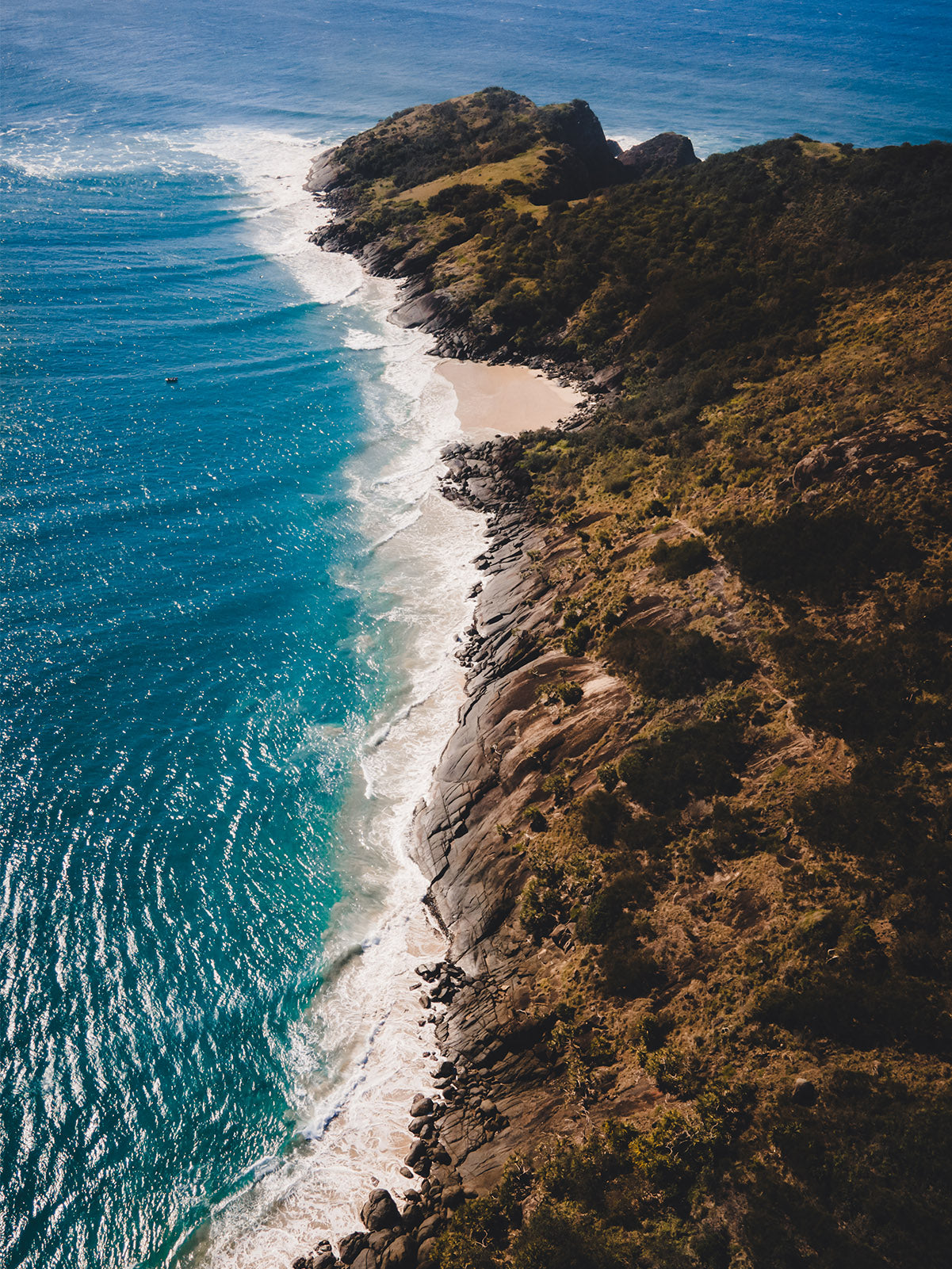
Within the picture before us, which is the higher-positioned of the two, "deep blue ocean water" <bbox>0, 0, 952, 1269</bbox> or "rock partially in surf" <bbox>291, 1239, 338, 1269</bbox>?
"deep blue ocean water" <bbox>0, 0, 952, 1269</bbox>

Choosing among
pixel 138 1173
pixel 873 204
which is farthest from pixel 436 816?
pixel 873 204

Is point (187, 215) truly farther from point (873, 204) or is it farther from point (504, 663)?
point (504, 663)

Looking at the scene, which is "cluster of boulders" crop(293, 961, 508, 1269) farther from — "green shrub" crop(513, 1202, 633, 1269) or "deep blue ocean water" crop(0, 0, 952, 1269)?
"green shrub" crop(513, 1202, 633, 1269)

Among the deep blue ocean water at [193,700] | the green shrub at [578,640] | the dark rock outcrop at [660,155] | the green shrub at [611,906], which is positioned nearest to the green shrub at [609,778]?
the green shrub at [611,906]

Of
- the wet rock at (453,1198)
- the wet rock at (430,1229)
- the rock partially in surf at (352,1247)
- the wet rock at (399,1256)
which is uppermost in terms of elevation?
the wet rock at (453,1198)

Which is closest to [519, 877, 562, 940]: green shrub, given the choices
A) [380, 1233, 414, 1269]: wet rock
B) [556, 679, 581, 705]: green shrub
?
[556, 679, 581, 705]: green shrub

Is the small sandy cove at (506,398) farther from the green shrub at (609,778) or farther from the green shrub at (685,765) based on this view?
the green shrub at (609,778)

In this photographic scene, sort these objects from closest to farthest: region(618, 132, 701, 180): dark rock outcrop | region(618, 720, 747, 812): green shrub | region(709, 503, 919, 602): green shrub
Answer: region(618, 720, 747, 812): green shrub < region(709, 503, 919, 602): green shrub < region(618, 132, 701, 180): dark rock outcrop
